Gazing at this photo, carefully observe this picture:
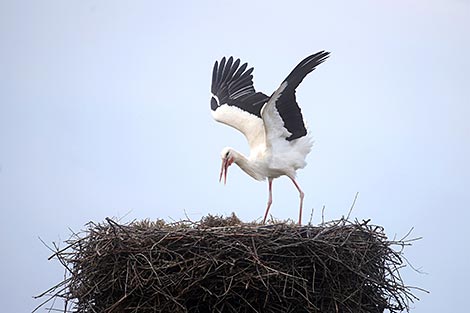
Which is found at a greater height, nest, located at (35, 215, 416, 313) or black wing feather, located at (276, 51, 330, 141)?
black wing feather, located at (276, 51, 330, 141)

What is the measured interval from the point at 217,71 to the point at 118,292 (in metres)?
4.01

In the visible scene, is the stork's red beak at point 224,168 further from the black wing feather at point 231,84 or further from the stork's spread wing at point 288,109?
the black wing feather at point 231,84

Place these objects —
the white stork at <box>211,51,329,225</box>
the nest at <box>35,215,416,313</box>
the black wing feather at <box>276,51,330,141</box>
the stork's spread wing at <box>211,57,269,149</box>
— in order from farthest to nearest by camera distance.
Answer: the stork's spread wing at <box>211,57,269,149</box>
the white stork at <box>211,51,329,225</box>
the black wing feather at <box>276,51,330,141</box>
the nest at <box>35,215,416,313</box>

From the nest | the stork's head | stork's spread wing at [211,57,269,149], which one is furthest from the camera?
stork's spread wing at [211,57,269,149]

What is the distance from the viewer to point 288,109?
304 inches

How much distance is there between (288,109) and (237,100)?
68.6 inches

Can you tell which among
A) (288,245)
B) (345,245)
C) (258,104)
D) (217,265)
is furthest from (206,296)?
(258,104)

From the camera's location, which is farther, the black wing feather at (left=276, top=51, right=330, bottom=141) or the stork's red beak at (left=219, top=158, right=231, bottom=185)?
the stork's red beak at (left=219, top=158, right=231, bottom=185)

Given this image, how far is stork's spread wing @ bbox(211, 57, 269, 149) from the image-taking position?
8820 mm

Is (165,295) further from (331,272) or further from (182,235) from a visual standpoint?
(331,272)

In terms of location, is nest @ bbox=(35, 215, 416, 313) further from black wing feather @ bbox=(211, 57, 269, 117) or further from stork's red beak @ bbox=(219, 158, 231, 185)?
black wing feather @ bbox=(211, 57, 269, 117)

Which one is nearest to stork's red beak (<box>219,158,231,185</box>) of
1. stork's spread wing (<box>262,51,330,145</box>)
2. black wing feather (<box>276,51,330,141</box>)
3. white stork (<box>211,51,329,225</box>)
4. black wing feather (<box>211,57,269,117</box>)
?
white stork (<box>211,51,329,225</box>)

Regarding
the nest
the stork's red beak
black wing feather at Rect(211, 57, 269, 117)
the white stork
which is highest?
black wing feather at Rect(211, 57, 269, 117)

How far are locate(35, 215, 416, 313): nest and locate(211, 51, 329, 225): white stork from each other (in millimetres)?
1476
